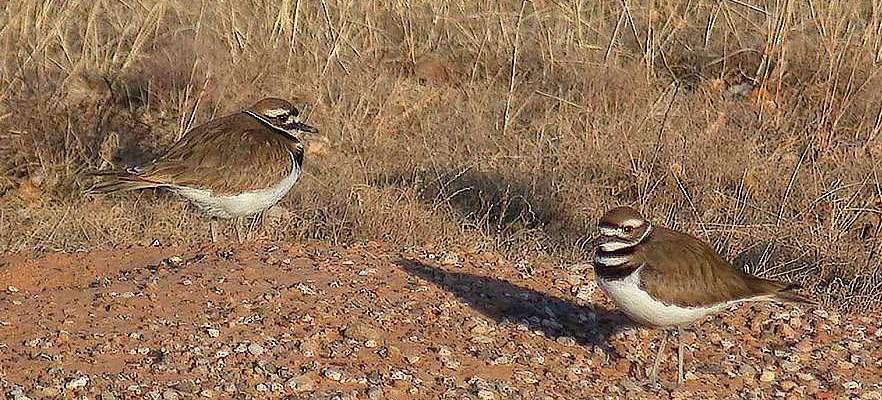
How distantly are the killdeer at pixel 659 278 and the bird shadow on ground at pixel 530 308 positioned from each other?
0.53 m

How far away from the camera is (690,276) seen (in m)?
5.41

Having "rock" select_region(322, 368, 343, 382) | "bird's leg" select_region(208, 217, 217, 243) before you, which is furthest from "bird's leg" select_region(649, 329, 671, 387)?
"bird's leg" select_region(208, 217, 217, 243)

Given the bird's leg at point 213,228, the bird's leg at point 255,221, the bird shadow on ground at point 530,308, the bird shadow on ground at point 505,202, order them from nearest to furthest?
the bird shadow on ground at point 530,308 < the bird's leg at point 213,228 < the bird's leg at point 255,221 < the bird shadow on ground at point 505,202

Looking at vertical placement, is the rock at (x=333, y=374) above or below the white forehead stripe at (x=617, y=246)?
below

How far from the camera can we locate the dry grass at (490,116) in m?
7.75

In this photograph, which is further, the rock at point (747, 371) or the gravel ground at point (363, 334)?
the rock at point (747, 371)

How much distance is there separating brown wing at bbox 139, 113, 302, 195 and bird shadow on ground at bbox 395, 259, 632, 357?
991mm

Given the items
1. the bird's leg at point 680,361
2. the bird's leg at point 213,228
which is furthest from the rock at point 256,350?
the bird's leg at point 213,228

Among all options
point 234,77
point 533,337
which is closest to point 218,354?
point 533,337

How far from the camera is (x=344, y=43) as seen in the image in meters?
10.4

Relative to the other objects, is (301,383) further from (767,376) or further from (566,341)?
(767,376)

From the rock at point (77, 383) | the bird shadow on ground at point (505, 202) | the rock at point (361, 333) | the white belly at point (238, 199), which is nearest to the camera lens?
the rock at point (77, 383)

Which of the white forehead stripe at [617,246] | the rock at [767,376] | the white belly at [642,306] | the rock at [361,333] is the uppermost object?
the white forehead stripe at [617,246]

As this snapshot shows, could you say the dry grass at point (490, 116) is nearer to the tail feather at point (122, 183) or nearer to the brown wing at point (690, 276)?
the tail feather at point (122, 183)
